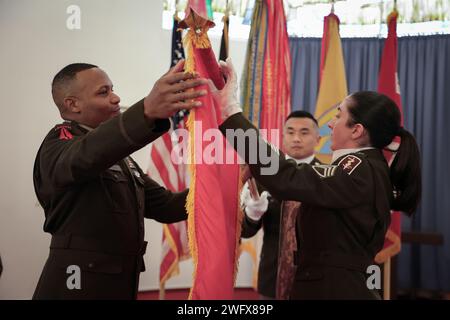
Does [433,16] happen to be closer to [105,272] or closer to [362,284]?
[362,284]

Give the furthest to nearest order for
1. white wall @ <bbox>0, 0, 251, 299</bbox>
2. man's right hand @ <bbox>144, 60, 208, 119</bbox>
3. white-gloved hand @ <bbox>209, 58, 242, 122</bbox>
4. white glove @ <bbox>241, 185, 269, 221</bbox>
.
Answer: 1. white wall @ <bbox>0, 0, 251, 299</bbox>
2. white glove @ <bbox>241, 185, 269, 221</bbox>
3. white-gloved hand @ <bbox>209, 58, 242, 122</bbox>
4. man's right hand @ <bbox>144, 60, 208, 119</bbox>

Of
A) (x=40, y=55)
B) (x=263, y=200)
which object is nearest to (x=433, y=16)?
(x=263, y=200)

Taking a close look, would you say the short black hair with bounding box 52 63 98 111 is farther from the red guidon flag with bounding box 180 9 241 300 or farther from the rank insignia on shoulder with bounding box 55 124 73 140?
the red guidon flag with bounding box 180 9 241 300

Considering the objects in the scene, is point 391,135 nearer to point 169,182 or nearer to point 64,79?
point 64,79

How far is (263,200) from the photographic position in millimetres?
2574

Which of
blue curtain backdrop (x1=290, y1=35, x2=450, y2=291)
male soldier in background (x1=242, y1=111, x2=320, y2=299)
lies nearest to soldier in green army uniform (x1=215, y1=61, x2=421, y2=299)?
male soldier in background (x1=242, y1=111, x2=320, y2=299)

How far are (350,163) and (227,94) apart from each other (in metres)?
0.52

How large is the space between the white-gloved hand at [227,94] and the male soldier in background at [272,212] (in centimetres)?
100

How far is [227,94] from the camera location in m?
1.67

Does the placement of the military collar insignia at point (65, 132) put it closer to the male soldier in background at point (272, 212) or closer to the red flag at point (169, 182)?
the male soldier in background at point (272, 212)

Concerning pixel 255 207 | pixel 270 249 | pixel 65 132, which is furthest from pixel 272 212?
pixel 65 132

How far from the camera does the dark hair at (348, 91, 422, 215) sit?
183 cm

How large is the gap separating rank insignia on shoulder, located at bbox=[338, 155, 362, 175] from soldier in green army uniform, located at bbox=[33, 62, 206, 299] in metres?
0.63
